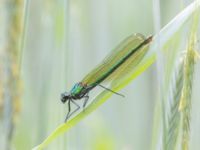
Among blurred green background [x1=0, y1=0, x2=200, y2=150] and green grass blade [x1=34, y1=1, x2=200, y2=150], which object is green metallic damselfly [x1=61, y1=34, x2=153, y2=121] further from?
blurred green background [x1=0, y1=0, x2=200, y2=150]

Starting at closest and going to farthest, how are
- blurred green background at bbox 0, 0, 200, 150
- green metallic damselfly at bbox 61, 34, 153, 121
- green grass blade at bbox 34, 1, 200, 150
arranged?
green grass blade at bbox 34, 1, 200, 150 → green metallic damselfly at bbox 61, 34, 153, 121 → blurred green background at bbox 0, 0, 200, 150

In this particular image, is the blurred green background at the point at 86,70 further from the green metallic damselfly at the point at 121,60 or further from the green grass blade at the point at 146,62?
the green grass blade at the point at 146,62

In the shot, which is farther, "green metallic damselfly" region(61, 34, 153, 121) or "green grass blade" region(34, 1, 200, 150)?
"green metallic damselfly" region(61, 34, 153, 121)

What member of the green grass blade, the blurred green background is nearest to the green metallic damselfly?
the green grass blade

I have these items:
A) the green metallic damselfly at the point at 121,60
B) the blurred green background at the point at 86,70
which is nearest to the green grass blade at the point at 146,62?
the green metallic damselfly at the point at 121,60

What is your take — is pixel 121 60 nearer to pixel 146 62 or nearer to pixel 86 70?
pixel 146 62

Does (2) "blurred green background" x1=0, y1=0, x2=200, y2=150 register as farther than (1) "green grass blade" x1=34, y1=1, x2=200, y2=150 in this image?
Yes

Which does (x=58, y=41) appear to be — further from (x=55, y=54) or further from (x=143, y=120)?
(x=143, y=120)

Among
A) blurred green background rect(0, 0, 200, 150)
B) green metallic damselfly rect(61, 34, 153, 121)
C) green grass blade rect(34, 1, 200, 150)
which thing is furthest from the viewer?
blurred green background rect(0, 0, 200, 150)
